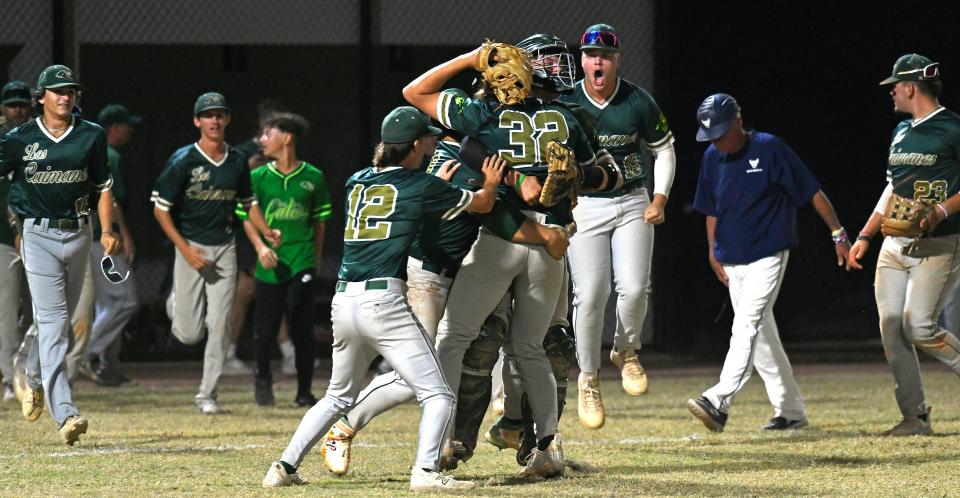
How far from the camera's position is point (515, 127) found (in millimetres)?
6949

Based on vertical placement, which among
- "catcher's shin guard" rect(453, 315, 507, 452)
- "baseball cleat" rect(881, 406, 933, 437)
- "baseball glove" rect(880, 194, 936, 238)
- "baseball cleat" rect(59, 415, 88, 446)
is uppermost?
"baseball glove" rect(880, 194, 936, 238)

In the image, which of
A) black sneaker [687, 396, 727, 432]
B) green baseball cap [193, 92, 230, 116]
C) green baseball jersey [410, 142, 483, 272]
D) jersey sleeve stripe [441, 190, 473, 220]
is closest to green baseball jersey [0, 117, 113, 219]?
green baseball cap [193, 92, 230, 116]

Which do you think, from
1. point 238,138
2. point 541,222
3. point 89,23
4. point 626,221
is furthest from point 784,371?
point 238,138

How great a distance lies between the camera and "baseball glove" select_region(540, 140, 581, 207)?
266 inches

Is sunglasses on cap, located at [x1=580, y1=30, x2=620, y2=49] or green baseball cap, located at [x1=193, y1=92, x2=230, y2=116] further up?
sunglasses on cap, located at [x1=580, y1=30, x2=620, y2=49]

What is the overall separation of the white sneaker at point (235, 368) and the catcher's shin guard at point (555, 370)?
7048 millimetres

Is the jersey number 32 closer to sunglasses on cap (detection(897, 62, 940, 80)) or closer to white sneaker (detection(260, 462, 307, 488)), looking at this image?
white sneaker (detection(260, 462, 307, 488))

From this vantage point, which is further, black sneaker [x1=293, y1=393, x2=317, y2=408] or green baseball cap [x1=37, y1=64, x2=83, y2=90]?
black sneaker [x1=293, y1=393, x2=317, y2=408]

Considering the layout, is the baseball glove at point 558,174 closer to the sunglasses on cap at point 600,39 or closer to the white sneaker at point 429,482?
the white sneaker at point 429,482

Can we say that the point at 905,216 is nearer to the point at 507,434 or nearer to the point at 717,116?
the point at 717,116

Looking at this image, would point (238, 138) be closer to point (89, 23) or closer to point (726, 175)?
point (89, 23)

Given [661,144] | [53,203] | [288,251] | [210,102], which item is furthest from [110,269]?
[661,144]

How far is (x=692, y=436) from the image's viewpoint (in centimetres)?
920

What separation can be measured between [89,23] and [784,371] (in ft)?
28.5
